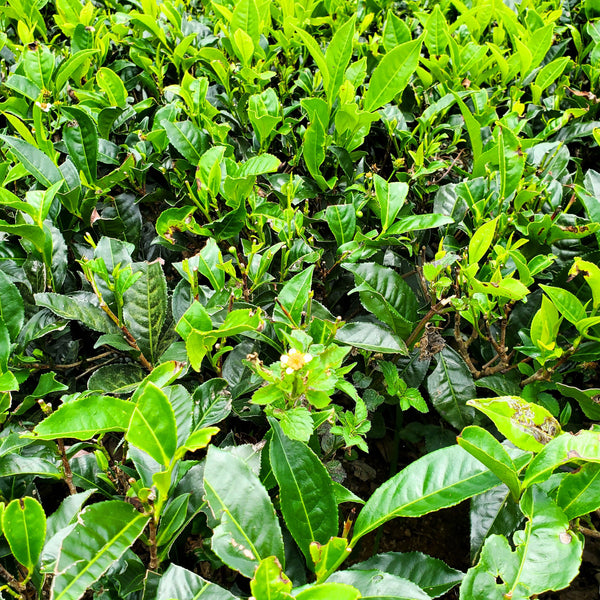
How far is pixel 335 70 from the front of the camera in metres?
1.91

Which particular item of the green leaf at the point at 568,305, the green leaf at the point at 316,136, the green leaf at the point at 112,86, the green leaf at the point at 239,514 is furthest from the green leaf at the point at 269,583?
the green leaf at the point at 112,86

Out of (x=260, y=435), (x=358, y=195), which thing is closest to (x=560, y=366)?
(x=358, y=195)

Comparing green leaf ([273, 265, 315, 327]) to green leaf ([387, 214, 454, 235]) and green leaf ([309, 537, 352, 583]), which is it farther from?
green leaf ([309, 537, 352, 583])

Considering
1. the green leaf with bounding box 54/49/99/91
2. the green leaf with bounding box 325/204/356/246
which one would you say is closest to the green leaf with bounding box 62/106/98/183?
the green leaf with bounding box 54/49/99/91

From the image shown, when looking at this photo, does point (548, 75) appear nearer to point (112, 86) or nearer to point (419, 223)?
point (419, 223)

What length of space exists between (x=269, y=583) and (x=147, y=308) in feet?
2.81

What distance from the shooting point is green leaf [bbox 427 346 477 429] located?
5.32ft

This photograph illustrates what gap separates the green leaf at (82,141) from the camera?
170 cm

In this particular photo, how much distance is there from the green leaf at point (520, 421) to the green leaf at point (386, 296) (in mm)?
381

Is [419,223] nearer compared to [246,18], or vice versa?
[419,223]

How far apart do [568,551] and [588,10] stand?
2864mm

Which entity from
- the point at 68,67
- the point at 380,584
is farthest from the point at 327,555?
the point at 68,67

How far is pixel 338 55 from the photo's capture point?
191 centimetres

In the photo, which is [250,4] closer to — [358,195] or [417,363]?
[358,195]
